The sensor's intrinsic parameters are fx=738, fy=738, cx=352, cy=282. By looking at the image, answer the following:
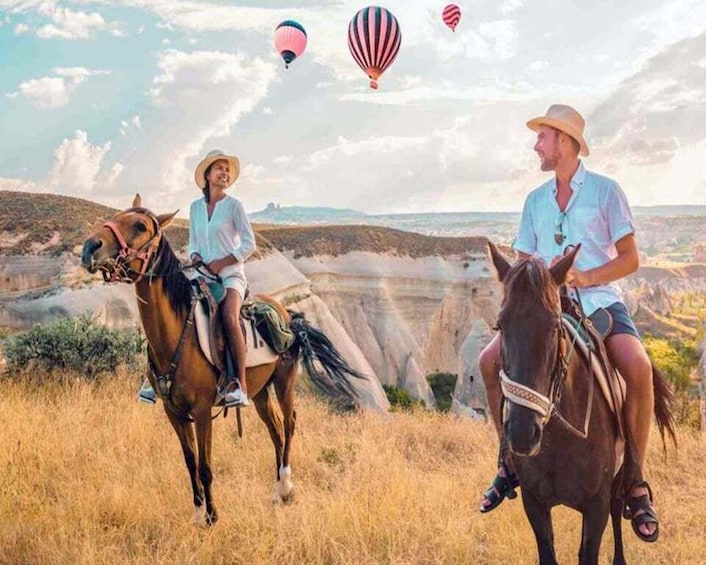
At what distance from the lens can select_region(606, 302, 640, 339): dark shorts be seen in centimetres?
379

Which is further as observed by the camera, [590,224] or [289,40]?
[289,40]

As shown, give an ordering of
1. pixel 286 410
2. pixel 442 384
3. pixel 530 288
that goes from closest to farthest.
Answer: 1. pixel 530 288
2. pixel 286 410
3. pixel 442 384

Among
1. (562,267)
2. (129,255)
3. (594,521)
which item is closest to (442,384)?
(129,255)

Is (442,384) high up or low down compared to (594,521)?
down

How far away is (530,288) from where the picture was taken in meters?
2.94

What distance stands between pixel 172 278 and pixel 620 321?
10.4 ft

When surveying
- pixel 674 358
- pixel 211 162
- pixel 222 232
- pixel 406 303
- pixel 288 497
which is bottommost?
pixel 674 358

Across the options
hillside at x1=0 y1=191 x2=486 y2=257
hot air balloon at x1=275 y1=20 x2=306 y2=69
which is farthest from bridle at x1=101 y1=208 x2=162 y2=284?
hot air balloon at x1=275 y1=20 x2=306 y2=69

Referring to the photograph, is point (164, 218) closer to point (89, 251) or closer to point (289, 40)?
point (89, 251)

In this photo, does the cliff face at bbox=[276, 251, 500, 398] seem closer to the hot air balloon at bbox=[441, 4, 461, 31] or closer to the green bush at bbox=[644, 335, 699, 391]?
the green bush at bbox=[644, 335, 699, 391]

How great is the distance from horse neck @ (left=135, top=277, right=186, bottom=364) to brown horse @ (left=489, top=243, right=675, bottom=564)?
2.79 metres

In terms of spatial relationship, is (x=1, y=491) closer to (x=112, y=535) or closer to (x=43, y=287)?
(x=112, y=535)

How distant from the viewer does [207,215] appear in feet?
19.4

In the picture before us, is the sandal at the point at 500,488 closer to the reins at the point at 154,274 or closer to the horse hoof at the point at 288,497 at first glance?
the reins at the point at 154,274
